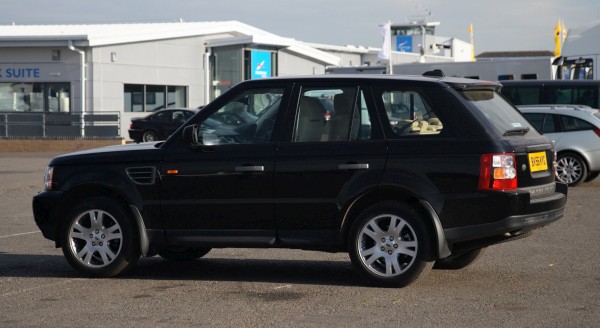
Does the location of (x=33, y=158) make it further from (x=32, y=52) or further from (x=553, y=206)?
(x=553, y=206)

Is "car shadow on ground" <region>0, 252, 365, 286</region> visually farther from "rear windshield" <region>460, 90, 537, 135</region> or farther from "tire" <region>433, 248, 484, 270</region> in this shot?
"rear windshield" <region>460, 90, 537, 135</region>

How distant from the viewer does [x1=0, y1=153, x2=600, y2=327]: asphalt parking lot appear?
6.94 meters

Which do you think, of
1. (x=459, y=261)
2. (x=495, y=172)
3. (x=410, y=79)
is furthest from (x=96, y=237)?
(x=495, y=172)

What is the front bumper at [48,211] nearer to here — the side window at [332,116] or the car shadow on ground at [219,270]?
the car shadow on ground at [219,270]

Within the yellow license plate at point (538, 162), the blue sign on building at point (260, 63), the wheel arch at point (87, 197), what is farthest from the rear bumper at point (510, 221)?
the blue sign on building at point (260, 63)

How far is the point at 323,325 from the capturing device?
6.71 m

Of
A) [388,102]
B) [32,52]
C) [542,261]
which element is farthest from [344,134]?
[32,52]

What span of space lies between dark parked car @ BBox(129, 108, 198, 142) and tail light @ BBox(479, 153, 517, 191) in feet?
103

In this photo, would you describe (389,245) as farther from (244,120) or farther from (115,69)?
(115,69)

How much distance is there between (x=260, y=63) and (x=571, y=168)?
1157 inches

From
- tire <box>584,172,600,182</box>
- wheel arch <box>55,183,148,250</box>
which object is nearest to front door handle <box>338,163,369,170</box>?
wheel arch <box>55,183,148,250</box>

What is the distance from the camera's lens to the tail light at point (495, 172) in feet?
25.5

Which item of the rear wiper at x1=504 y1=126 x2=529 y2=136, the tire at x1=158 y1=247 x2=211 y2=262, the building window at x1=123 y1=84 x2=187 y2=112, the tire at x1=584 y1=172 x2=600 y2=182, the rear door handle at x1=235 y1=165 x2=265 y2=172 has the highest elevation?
the building window at x1=123 y1=84 x2=187 y2=112

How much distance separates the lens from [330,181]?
8172 millimetres
